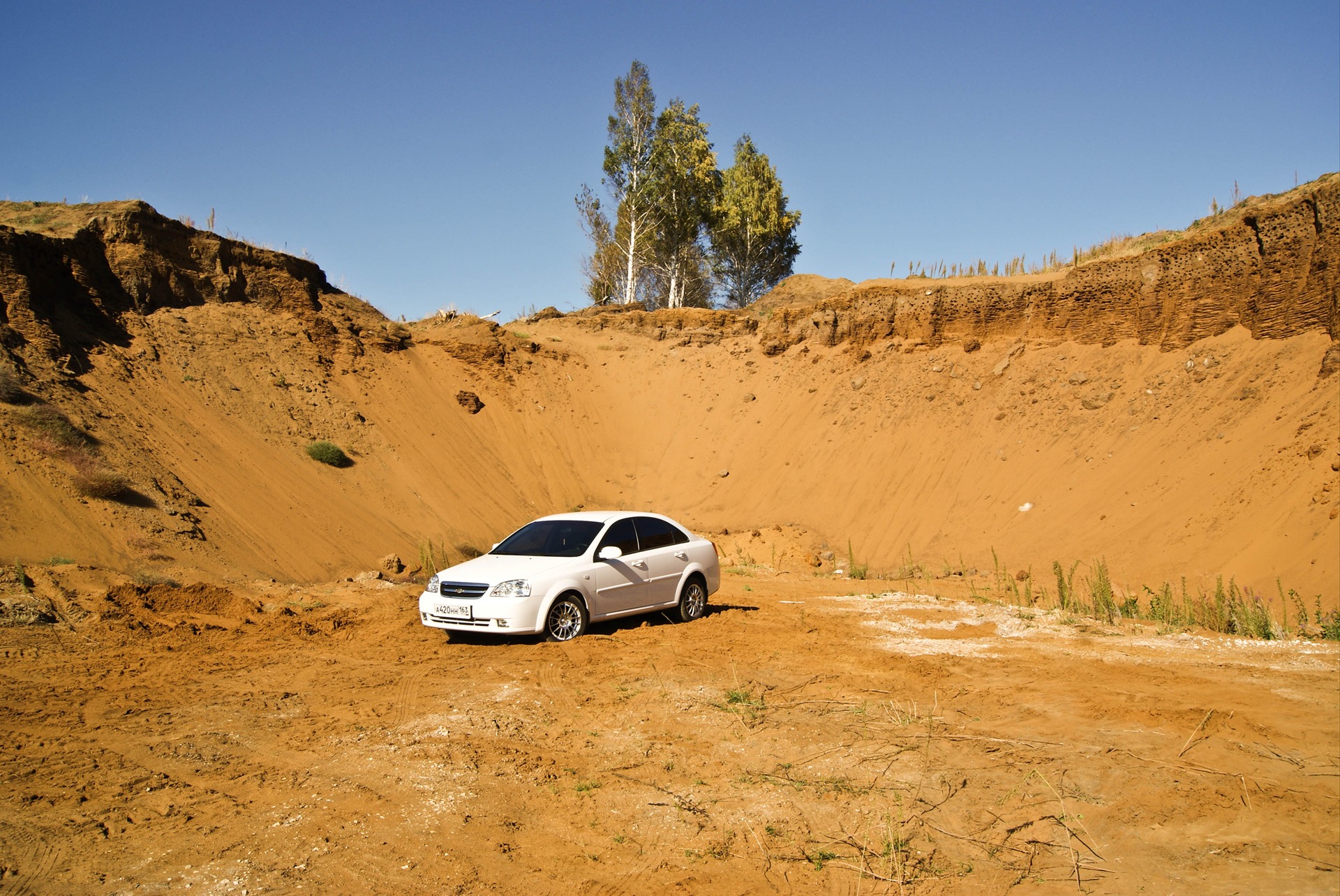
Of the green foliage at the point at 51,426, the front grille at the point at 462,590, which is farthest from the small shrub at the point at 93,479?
the front grille at the point at 462,590

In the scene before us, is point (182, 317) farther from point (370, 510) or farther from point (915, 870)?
point (915, 870)

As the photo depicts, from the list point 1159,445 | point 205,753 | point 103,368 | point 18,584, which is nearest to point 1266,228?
point 1159,445

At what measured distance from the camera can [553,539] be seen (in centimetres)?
1089

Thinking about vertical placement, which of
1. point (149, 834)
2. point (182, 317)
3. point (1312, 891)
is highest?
point (182, 317)

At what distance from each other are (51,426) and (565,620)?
10.7 metres

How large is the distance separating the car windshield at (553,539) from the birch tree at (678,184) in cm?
3280

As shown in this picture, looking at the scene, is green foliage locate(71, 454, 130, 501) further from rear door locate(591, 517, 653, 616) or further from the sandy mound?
rear door locate(591, 517, 653, 616)

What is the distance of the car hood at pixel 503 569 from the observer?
9.89m

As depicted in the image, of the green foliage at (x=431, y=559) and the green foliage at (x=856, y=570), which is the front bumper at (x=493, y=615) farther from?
the green foliage at (x=856, y=570)

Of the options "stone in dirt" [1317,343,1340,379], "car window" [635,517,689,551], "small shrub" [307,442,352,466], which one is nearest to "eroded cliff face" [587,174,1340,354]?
"stone in dirt" [1317,343,1340,379]

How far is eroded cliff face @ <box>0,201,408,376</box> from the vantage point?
57.6ft

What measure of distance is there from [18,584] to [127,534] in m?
3.31

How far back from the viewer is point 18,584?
10594mm

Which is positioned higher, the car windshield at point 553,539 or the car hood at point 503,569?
the car windshield at point 553,539
